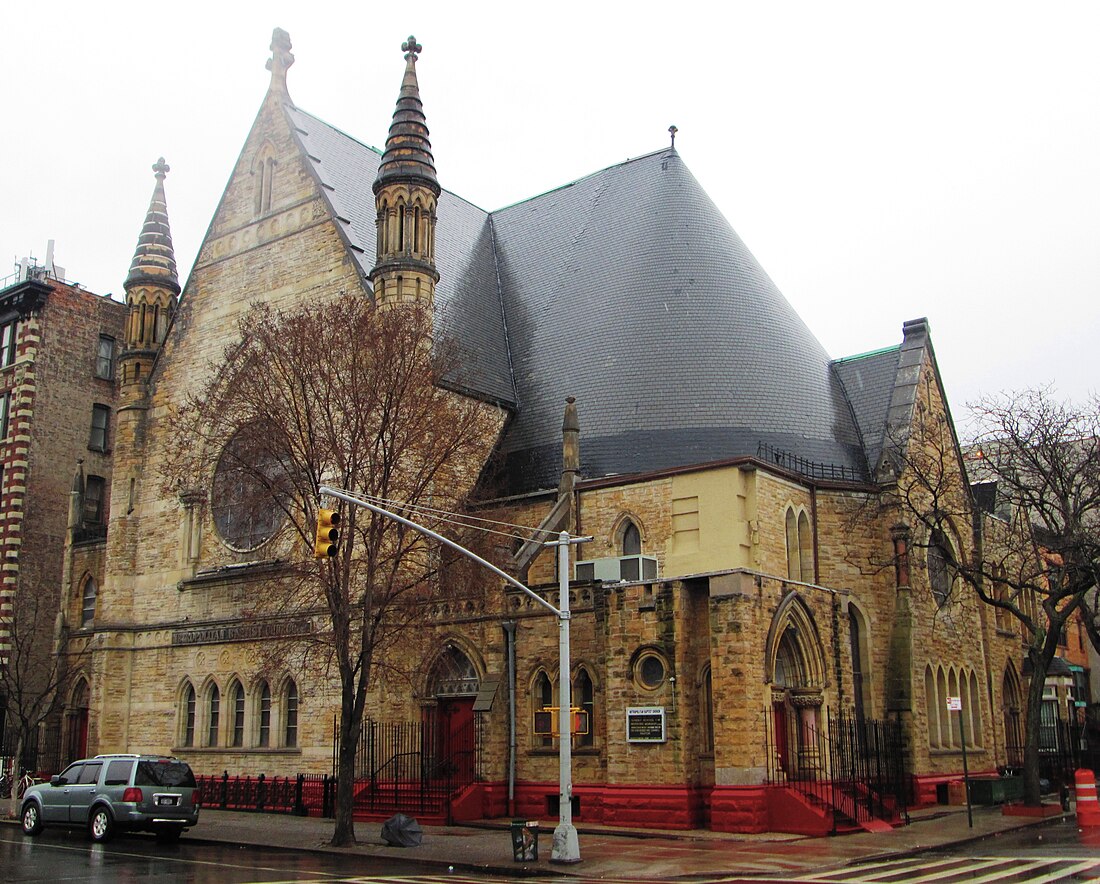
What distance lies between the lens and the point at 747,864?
17859 millimetres

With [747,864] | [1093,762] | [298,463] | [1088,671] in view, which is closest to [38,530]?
[298,463]

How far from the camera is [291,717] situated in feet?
105

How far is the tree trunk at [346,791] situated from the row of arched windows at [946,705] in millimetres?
15127

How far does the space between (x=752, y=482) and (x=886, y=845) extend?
27.8ft

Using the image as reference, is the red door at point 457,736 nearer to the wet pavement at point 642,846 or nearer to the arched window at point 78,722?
the wet pavement at point 642,846

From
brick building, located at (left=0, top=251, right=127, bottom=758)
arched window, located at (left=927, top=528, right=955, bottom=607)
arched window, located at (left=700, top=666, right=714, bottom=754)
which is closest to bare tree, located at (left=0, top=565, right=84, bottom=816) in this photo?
brick building, located at (left=0, top=251, right=127, bottom=758)

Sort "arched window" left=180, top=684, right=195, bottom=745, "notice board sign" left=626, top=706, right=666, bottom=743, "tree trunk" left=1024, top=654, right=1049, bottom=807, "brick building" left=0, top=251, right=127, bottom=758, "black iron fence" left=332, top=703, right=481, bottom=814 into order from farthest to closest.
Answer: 1. "brick building" left=0, top=251, right=127, bottom=758
2. "arched window" left=180, top=684, right=195, bottom=745
3. "black iron fence" left=332, top=703, right=481, bottom=814
4. "tree trunk" left=1024, top=654, right=1049, bottom=807
5. "notice board sign" left=626, top=706, right=666, bottom=743

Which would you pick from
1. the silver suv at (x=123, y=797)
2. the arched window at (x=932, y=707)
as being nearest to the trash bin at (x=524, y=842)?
the silver suv at (x=123, y=797)

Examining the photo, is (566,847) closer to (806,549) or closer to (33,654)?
(806,549)

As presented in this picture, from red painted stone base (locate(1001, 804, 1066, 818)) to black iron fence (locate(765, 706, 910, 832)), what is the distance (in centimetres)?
226

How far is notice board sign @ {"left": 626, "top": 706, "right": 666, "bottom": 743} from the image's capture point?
2380cm

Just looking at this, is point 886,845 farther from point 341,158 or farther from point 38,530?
point 38,530

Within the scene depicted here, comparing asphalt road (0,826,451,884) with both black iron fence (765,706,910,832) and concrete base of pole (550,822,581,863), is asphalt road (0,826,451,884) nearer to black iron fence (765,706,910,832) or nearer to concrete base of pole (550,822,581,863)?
concrete base of pole (550,822,581,863)

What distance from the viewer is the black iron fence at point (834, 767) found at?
23.0 meters
